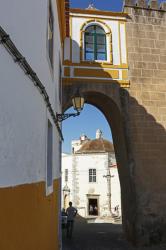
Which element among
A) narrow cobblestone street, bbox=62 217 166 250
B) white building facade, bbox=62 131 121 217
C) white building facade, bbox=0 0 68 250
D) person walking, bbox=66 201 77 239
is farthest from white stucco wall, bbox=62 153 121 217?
white building facade, bbox=0 0 68 250

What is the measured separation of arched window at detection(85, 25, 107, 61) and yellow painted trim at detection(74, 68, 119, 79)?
0.52 metres

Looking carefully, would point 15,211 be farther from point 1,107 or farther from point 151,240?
point 151,240

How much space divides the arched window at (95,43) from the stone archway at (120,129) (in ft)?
3.74

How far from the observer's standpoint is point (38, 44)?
151 inches

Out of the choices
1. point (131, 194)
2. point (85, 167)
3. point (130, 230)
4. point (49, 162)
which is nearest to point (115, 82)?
point (131, 194)

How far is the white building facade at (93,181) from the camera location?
32.1m

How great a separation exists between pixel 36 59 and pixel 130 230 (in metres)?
8.46

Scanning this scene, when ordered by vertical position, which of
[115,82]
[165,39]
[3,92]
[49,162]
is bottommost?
[49,162]

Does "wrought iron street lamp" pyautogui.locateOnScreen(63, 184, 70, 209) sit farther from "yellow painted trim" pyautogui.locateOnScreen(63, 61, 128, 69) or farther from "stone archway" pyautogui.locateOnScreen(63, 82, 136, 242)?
"yellow painted trim" pyautogui.locateOnScreen(63, 61, 128, 69)

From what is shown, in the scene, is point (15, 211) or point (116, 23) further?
point (116, 23)

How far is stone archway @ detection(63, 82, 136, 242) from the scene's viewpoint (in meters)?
10.5

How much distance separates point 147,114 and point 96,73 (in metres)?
2.31

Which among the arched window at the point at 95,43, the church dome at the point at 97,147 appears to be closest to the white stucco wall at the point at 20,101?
the arched window at the point at 95,43

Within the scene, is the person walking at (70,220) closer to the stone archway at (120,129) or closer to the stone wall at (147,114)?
the stone archway at (120,129)
